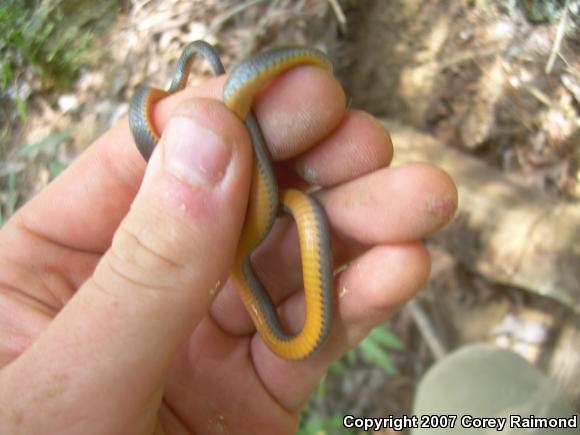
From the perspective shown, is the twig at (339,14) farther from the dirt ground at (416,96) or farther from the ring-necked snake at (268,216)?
the ring-necked snake at (268,216)

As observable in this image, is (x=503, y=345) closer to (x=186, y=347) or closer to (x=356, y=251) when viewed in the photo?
(x=356, y=251)

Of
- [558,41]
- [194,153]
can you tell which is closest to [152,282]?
[194,153]

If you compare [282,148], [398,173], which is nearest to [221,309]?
[282,148]

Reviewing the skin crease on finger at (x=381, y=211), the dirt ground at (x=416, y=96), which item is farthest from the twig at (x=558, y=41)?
the skin crease on finger at (x=381, y=211)

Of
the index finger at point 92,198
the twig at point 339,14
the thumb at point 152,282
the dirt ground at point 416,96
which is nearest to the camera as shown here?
the thumb at point 152,282

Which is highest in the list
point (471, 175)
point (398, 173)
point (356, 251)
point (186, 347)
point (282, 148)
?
point (282, 148)

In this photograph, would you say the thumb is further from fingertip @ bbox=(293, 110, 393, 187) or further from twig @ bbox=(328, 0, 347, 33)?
twig @ bbox=(328, 0, 347, 33)

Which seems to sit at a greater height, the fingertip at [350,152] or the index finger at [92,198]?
the index finger at [92,198]
